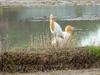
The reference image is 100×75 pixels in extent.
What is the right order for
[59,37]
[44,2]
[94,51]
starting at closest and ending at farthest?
[94,51]
[59,37]
[44,2]

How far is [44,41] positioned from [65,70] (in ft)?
5.33

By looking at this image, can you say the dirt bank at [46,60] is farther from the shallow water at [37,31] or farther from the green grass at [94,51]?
the shallow water at [37,31]

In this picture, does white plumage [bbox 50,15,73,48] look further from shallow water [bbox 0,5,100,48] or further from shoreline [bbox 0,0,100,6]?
shoreline [bbox 0,0,100,6]

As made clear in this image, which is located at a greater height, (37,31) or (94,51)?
(37,31)

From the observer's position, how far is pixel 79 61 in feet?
26.7

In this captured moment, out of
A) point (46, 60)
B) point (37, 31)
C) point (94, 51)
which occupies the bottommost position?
point (46, 60)

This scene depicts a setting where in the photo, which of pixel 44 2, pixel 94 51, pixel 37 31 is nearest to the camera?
pixel 94 51

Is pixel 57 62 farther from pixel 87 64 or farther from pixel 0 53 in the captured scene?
pixel 0 53

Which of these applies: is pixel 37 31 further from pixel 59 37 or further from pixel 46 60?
pixel 46 60

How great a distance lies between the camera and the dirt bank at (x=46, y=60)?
7926 mm

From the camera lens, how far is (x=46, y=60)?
8023 millimetres

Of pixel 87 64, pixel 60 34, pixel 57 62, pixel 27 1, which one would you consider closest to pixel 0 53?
pixel 57 62

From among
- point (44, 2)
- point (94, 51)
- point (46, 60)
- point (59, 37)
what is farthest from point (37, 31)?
point (44, 2)

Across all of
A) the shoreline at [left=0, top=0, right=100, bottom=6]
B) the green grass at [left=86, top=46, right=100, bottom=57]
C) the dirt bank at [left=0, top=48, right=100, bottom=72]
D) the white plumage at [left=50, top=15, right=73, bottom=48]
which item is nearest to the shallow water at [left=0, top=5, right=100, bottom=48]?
the white plumage at [left=50, top=15, right=73, bottom=48]
